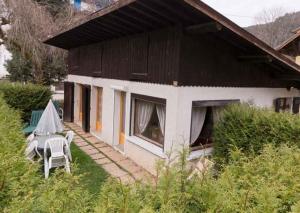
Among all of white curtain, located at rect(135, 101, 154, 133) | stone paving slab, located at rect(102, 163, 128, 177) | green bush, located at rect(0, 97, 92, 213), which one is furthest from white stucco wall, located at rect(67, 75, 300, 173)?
green bush, located at rect(0, 97, 92, 213)

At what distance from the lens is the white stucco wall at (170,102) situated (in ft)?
23.3

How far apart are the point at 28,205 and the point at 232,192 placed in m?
1.87

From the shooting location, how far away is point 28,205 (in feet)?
6.95

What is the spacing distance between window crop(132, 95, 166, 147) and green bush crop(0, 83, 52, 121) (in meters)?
6.70

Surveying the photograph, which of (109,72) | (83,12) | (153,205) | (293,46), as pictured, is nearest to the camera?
(153,205)

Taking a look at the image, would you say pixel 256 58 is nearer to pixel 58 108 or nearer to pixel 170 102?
pixel 170 102

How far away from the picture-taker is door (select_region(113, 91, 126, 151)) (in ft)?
34.4

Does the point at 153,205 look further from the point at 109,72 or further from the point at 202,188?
the point at 109,72

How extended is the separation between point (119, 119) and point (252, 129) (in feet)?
18.5

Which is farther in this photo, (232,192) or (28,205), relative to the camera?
(232,192)

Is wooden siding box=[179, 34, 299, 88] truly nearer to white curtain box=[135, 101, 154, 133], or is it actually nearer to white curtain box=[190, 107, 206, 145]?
white curtain box=[190, 107, 206, 145]

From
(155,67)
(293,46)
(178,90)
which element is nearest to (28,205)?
(178,90)

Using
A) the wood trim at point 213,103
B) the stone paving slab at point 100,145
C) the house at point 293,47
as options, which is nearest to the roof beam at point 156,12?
the wood trim at point 213,103

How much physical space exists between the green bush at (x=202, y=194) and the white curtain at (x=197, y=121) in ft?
15.6
